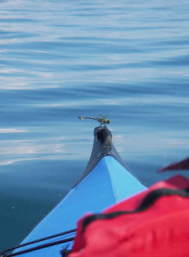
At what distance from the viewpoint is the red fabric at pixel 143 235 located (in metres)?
1.10

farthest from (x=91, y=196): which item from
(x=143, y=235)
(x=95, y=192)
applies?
(x=143, y=235)

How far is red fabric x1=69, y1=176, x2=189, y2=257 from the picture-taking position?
110 centimetres

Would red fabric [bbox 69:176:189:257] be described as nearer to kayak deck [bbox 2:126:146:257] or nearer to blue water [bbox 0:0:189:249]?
kayak deck [bbox 2:126:146:257]

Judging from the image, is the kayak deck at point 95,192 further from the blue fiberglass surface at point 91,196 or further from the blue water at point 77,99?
the blue water at point 77,99

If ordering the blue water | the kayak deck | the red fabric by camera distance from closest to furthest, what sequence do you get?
the red fabric < the kayak deck < the blue water

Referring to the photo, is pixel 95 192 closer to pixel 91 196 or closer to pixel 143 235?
pixel 91 196

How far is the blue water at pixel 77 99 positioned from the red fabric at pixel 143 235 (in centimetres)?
258

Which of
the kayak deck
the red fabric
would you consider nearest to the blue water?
the kayak deck

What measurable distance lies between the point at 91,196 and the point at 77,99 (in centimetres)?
438

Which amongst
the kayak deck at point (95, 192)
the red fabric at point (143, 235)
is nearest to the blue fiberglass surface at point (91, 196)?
the kayak deck at point (95, 192)

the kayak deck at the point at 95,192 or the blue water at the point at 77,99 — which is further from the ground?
the blue water at the point at 77,99

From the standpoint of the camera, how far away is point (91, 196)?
3.14 meters

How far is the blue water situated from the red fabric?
102 inches

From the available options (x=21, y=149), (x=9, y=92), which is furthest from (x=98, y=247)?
(x=9, y=92)
